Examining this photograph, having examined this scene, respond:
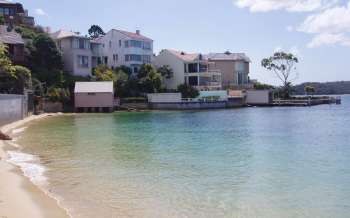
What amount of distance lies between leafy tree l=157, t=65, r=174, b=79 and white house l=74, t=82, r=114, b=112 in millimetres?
14909

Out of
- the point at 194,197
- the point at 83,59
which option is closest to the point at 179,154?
the point at 194,197


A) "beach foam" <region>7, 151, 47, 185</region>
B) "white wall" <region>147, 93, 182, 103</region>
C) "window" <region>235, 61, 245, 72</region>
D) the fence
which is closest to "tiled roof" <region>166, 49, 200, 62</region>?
"white wall" <region>147, 93, 182, 103</region>

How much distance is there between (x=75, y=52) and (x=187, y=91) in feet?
64.7

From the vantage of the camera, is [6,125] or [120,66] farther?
[120,66]

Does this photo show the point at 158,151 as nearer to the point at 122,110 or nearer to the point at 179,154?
the point at 179,154

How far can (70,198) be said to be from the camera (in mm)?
15766

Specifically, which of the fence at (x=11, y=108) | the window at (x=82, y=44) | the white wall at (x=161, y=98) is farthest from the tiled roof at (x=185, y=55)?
the fence at (x=11, y=108)

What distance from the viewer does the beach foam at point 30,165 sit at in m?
19.0

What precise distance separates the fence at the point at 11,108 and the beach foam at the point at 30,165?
49.8 ft

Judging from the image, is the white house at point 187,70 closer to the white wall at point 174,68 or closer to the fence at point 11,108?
the white wall at point 174,68

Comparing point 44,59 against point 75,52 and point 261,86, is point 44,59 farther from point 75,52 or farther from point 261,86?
point 261,86

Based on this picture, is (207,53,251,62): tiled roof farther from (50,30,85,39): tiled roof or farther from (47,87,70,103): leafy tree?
(47,87,70,103): leafy tree

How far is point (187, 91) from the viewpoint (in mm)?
82875

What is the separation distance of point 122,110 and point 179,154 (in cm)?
5010
